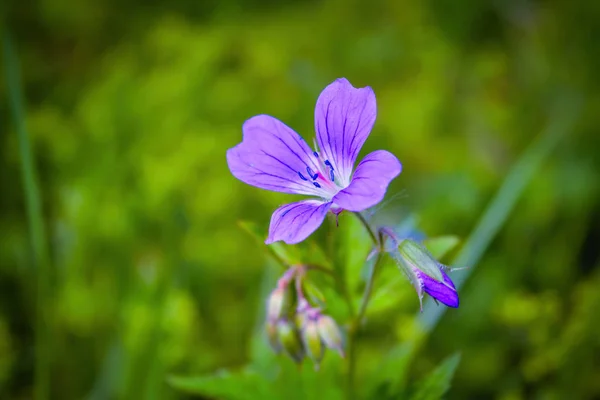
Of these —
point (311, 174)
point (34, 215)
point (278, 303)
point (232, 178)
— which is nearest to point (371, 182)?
point (311, 174)

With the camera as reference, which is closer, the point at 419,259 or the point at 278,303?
the point at 419,259

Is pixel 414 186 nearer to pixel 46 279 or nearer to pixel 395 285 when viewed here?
pixel 395 285

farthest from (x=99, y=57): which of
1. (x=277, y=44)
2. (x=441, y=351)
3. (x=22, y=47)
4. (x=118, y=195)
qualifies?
(x=441, y=351)

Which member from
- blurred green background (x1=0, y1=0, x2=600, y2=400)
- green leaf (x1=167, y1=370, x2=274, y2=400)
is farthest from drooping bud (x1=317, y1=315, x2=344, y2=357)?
blurred green background (x1=0, y1=0, x2=600, y2=400)

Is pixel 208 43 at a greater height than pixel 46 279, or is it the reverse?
pixel 208 43

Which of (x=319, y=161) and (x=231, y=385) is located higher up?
(x=319, y=161)

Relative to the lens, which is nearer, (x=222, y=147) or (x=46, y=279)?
(x=46, y=279)

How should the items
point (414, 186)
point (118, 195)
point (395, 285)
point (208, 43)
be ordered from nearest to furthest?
point (395, 285), point (118, 195), point (414, 186), point (208, 43)

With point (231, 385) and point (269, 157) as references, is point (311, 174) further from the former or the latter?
point (231, 385)
